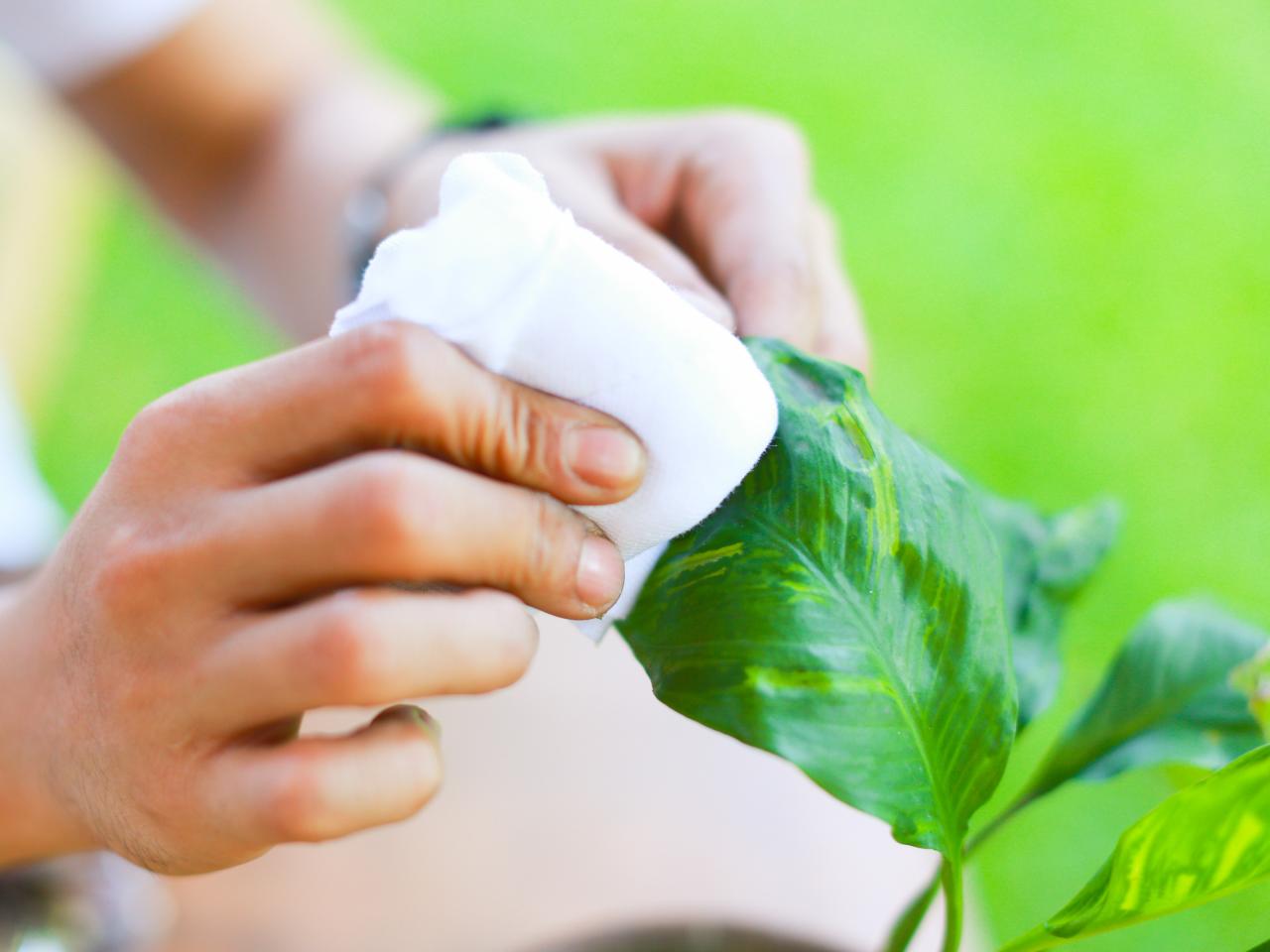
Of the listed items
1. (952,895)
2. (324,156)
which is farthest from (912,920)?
(324,156)

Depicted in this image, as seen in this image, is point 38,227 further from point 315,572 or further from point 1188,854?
point 1188,854

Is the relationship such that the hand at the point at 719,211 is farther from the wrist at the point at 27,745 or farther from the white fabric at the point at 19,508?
the white fabric at the point at 19,508

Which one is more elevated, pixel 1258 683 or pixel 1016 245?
pixel 1016 245

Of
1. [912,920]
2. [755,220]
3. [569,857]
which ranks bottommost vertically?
[569,857]

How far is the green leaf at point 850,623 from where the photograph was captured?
31 cm

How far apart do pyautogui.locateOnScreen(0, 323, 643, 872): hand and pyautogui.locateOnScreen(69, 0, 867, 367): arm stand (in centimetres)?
23

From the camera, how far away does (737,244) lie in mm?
492

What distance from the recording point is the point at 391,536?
0.26m

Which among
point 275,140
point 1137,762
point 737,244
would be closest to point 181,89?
point 275,140

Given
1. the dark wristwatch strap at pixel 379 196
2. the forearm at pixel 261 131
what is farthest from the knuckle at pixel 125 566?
the forearm at pixel 261 131

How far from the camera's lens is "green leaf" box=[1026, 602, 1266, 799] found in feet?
1.35

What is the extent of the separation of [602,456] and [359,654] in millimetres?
79

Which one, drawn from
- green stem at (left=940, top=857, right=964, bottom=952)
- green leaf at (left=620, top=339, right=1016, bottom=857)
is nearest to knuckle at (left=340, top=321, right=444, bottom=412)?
green leaf at (left=620, top=339, right=1016, bottom=857)

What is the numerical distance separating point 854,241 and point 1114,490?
53cm
